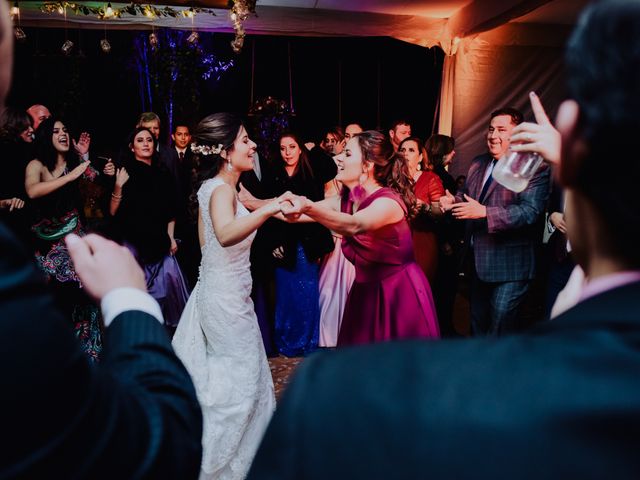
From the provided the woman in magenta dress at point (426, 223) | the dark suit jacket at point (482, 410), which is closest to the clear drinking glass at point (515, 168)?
the dark suit jacket at point (482, 410)

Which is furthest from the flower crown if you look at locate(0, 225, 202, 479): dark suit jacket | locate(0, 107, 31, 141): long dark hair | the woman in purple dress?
locate(0, 225, 202, 479): dark suit jacket

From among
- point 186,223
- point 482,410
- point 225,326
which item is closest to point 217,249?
point 225,326

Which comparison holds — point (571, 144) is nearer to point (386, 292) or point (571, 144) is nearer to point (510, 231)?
point (386, 292)

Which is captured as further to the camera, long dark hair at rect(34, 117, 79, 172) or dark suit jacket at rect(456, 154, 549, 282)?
long dark hair at rect(34, 117, 79, 172)

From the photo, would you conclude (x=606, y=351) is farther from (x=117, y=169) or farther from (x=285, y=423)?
(x=117, y=169)

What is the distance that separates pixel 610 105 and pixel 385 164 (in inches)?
103

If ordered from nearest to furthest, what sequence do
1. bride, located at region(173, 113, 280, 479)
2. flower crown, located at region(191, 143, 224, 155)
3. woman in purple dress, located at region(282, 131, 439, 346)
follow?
bride, located at region(173, 113, 280, 479) → woman in purple dress, located at region(282, 131, 439, 346) → flower crown, located at region(191, 143, 224, 155)

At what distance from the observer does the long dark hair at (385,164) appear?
3045mm

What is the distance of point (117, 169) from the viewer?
4176 millimetres

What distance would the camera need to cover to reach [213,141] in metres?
2.88

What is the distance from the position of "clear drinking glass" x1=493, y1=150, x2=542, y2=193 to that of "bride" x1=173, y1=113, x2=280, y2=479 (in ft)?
3.13

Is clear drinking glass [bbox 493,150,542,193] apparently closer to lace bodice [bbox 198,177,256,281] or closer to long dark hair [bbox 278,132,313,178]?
lace bodice [bbox 198,177,256,281]

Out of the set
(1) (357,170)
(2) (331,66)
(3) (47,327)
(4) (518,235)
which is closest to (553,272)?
(4) (518,235)

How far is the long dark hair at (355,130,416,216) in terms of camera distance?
9.99ft
